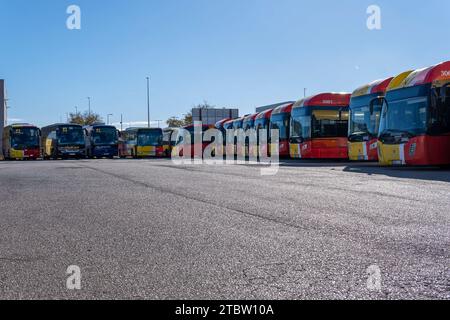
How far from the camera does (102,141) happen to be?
151 feet

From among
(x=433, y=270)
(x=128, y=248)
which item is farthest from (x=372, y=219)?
(x=128, y=248)

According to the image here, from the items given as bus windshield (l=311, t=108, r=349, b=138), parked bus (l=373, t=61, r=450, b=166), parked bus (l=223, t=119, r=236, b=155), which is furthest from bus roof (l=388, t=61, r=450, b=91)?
parked bus (l=223, t=119, r=236, b=155)

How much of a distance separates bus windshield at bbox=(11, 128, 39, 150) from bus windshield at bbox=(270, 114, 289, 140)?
22203 mm

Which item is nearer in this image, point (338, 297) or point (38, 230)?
point (338, 297)

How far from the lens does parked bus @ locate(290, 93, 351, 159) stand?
26.2 m

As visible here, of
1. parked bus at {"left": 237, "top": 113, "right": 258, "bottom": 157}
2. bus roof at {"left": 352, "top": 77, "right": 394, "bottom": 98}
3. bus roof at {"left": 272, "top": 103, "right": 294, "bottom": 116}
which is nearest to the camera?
bus roof at {"left": 352, "top": 77, "right": 394, "bottom": 98}

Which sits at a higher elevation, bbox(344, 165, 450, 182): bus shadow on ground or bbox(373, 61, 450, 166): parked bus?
bbox(373, 61, 450, 166): parked bus

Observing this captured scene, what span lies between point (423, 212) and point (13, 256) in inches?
210

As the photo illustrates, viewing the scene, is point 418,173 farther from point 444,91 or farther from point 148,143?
point 148,143

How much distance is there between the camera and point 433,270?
430 cm

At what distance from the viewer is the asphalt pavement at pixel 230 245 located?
3.91 m

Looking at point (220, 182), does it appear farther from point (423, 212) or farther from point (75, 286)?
point (75, 286)

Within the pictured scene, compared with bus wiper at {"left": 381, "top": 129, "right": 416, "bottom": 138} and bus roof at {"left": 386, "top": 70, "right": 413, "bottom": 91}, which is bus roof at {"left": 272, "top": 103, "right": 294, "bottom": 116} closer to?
bus roof at {"left": 386, "top": 70, "right": 413, "bottom": 91}

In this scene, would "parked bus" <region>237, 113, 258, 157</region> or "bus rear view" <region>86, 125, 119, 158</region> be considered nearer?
"parked bus" <region>237, 113, 258, 157</region>
